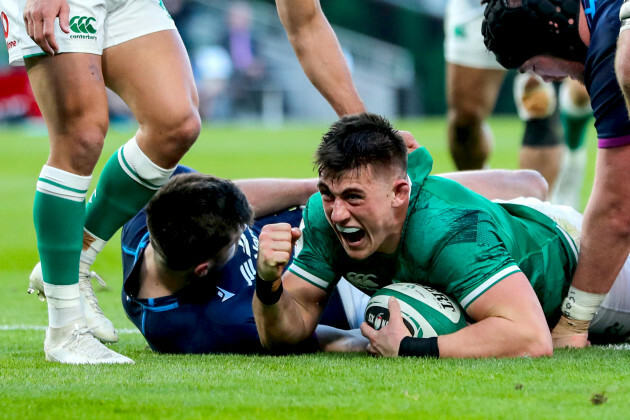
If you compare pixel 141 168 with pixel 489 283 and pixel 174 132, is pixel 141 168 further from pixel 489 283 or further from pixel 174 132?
pixel 489 283

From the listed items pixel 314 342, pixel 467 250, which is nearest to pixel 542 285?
pixel 467 250

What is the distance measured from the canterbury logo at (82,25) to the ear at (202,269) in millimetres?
945

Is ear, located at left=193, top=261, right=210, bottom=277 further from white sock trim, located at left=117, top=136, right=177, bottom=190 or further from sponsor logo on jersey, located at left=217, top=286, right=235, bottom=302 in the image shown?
white sock trim, located at left=117, top=136, right=177, bottom=190

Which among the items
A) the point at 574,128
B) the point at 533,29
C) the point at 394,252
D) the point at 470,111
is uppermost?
the point at 533,29

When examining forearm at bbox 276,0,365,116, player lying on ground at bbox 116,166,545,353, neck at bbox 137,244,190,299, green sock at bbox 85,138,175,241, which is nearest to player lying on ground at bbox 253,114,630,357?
player lying on ground at bbox 116,166,545,353

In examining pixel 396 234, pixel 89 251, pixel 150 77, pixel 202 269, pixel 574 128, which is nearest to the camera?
pixel 396 234

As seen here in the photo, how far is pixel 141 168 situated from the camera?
403 cm

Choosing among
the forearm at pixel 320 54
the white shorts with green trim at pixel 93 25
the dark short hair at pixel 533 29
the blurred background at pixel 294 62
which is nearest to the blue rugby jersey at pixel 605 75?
the dark short hair at pixel 533 29

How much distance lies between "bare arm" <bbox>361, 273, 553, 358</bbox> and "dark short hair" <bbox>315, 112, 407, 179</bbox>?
0.55m

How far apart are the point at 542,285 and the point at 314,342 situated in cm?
92

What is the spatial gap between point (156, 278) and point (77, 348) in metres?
0.52

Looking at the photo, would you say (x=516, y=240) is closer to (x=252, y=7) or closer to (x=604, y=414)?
(x=604, y=414)

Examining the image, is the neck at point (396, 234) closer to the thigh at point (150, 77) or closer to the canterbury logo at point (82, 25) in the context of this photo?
the thigh at point (150, 77)

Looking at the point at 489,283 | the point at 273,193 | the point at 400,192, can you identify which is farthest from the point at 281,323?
the point at 273,193
